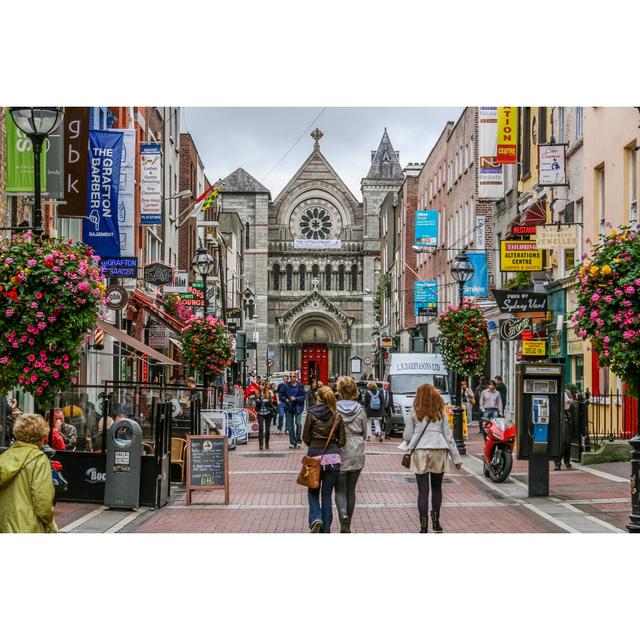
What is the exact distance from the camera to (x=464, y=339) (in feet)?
82.2

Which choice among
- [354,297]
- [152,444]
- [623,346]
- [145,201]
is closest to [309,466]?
[623,346]

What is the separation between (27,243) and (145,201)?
54.9 feet

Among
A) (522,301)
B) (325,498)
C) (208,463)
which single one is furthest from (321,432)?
(522,301)

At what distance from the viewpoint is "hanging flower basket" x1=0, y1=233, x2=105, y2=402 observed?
455 inches

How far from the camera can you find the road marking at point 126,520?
11.7 meters

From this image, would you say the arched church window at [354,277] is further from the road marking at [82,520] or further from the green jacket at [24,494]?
the green jacket at [24,494]

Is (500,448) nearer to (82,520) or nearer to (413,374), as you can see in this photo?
(82,520)

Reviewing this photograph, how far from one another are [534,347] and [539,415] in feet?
42.0

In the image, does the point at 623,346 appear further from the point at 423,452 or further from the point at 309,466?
the point at 309,466

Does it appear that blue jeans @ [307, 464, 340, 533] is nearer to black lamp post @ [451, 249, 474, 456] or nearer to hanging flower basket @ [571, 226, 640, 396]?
hanging flower basket @ [571, 226, 640, 396]

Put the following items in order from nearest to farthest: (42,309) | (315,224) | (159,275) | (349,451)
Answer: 1. (349,451)
2. (42,309)
3. (159,275)
4. (315,224)

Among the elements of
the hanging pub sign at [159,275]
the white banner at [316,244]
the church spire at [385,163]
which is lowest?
the hanging pub sign at [159,275]

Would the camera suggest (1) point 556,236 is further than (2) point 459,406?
Yes

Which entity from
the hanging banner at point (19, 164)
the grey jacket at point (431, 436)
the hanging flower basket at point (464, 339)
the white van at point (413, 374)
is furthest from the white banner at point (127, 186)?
the grey jacket at point (431, 436)
